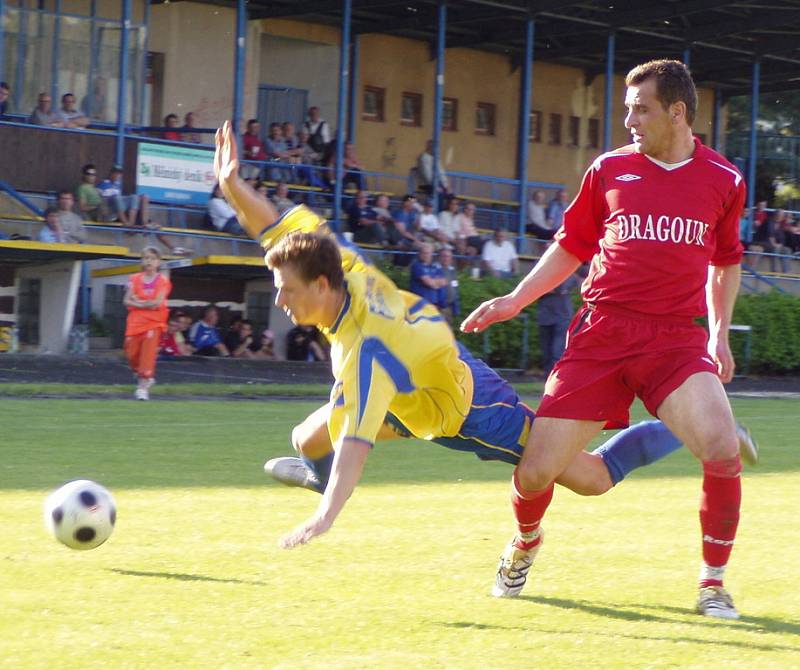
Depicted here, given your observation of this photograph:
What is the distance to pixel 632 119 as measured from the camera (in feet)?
18.7

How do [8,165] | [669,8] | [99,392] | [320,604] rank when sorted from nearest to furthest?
[320,604] < [99,392] < [8,165] < [669,8]

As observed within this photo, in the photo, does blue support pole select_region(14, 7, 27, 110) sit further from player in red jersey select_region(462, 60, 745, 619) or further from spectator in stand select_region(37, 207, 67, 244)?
player in red jersey select_region(462, 60, 745, 619)

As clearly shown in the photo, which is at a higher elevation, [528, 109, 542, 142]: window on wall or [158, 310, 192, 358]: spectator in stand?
[528, 109, 542, 142]: window on wall

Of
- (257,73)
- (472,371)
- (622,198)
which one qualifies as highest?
(257,73)

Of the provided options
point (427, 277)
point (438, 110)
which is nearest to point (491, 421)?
point (427, 277)

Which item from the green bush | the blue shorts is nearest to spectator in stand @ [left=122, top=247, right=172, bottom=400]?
the green bush

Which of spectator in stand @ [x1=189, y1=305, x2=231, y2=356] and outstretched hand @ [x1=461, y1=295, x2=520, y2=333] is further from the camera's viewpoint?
spectator in stand @ [x1=189, y1=305, x2=231, y2=356]

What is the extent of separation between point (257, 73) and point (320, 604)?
27066 millimetres

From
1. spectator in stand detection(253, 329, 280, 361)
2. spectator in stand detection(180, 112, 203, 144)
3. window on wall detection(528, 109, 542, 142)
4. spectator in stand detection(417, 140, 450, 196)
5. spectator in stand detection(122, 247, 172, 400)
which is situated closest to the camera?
spectator in stand detection(122, 247, 172, 400)

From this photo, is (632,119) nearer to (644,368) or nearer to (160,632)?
(644,368)

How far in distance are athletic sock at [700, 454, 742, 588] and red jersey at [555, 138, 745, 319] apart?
65 centimetres

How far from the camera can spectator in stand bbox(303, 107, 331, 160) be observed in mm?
28688

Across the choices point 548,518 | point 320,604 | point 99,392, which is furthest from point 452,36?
point 320,604

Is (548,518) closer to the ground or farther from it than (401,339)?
closer to the ground
